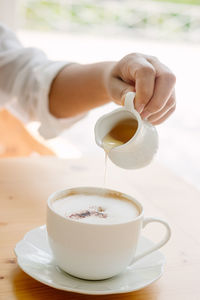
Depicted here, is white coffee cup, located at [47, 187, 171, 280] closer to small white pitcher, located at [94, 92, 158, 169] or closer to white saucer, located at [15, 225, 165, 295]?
white saucer, located at [15, 225, 165, 295]

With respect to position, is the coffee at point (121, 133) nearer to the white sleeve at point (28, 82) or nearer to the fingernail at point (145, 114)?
the fingernail at point (145, 114)

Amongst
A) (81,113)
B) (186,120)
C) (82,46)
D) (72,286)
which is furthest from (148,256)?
(82,46)

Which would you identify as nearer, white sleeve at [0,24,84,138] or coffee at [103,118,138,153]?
coffee at [103,118,138,153]

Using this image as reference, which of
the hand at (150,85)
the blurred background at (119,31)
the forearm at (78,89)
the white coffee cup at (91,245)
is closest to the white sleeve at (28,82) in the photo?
the forearm at (78,89)

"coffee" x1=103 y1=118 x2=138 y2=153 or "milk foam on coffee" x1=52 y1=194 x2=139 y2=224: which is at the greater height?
"coffee" x1=103 y1=118 x2=138 y2=153

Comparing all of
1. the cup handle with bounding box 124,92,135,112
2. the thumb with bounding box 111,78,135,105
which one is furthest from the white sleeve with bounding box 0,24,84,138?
the cup handle with bounding box 124,92,135,112

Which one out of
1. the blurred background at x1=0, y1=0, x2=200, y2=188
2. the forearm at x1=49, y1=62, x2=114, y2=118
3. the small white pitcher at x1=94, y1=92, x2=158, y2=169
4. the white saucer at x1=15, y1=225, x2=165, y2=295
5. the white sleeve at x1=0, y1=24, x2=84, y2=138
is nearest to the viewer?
the white saucer at x1=15, y1=225, x2=165, y2=295

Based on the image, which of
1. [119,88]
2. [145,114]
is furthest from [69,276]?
[119,88]

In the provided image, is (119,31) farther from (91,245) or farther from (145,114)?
(91,245)
